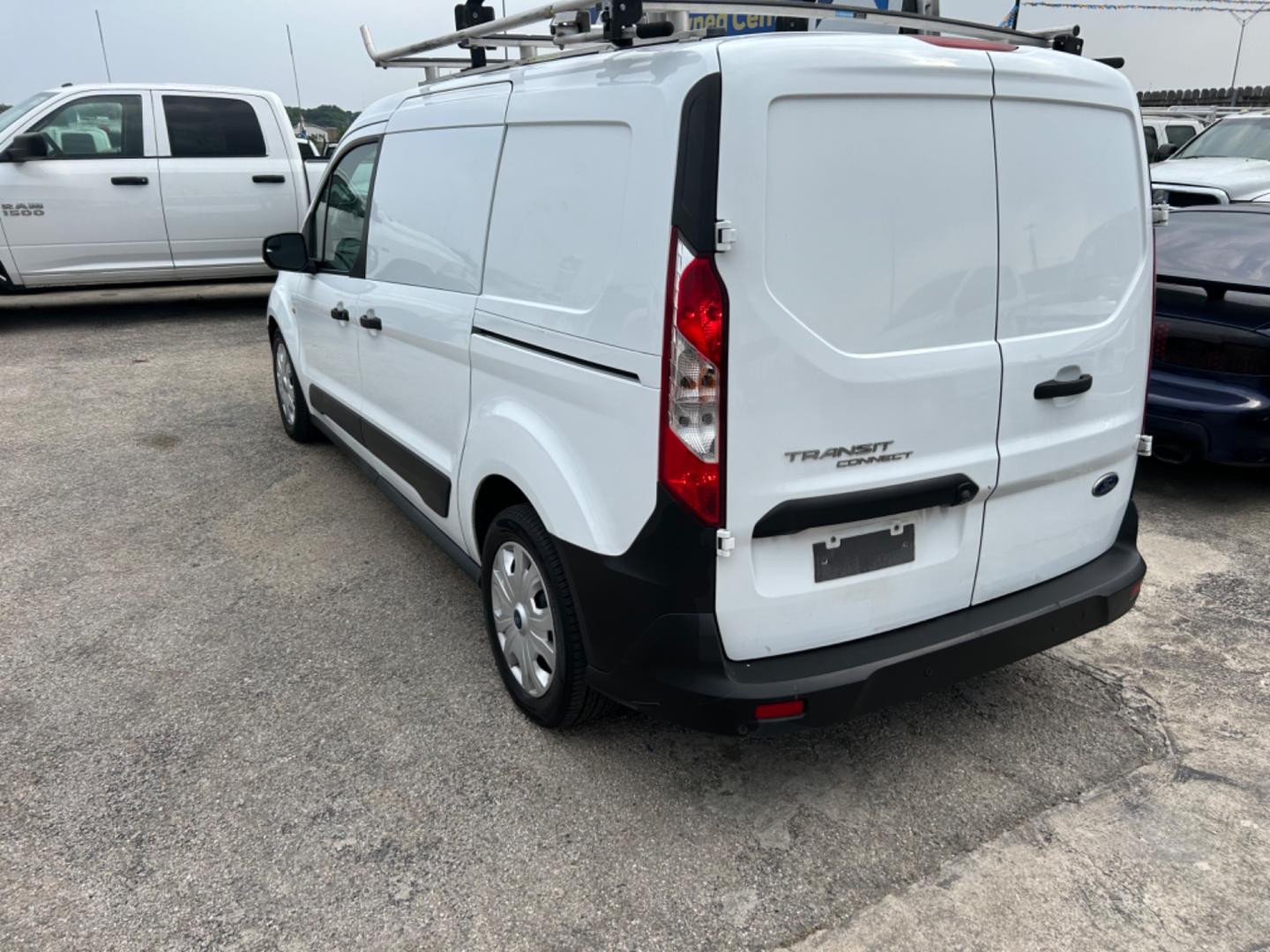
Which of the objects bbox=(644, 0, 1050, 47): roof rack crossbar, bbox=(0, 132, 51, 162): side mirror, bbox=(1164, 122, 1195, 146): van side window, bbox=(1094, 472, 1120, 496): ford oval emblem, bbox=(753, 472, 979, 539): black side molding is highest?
bbox=(644, 0, 1050, 47): roof rack crossbar

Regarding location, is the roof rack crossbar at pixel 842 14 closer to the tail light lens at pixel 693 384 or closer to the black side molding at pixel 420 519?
the tail light lens at pixel 693 384

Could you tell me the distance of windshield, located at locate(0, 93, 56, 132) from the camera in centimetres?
834

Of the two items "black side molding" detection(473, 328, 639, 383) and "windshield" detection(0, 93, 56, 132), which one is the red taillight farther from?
"windshield" detection(0, 93, 56, 132)

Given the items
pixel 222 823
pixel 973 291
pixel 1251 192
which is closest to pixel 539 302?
pixel 973 291

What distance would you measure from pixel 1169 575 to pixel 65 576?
4612 millimetres

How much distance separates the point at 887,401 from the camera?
2.26 meters

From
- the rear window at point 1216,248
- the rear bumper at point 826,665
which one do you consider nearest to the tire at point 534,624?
the rear bumper at point 826,665

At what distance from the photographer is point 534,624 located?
281 centimetres

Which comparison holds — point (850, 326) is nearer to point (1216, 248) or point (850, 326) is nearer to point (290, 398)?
point (1216, 248)

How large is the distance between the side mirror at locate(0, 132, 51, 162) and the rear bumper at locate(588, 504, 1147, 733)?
8212 millimetres

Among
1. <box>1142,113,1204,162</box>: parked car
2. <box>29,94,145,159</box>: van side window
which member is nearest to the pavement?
<box>29,94,145,159</box>: van side window

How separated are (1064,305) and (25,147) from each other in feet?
28.8

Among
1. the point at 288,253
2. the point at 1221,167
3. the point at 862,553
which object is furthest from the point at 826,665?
the point at 1221,167

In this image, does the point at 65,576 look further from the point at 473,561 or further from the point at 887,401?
the point at 887,401
